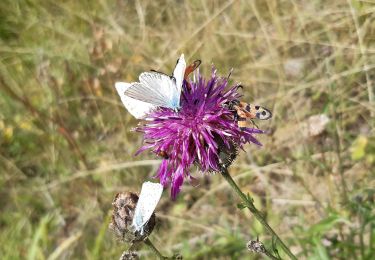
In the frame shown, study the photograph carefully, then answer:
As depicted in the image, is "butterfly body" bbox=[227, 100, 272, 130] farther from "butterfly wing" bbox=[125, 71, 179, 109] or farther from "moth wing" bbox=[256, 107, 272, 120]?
"butterfly wing" bbox=[125, 71, 179, 109]

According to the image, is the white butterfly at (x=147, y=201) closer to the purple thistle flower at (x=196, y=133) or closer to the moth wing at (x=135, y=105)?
the purple thistle flower at (x=196, y=133)

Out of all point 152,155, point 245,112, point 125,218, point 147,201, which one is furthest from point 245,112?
point 152,155

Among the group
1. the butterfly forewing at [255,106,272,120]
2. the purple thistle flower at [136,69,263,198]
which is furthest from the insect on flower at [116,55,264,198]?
the butterfly forewing at [255,106,272,120]

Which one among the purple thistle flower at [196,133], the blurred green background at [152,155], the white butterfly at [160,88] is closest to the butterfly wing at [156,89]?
the white butterfly at [160,88]

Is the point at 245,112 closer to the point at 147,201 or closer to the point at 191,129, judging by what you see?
the point at 191,129

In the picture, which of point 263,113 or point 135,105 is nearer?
point 263,113

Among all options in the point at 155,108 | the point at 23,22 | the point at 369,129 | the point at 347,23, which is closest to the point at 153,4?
the point at 23,22
